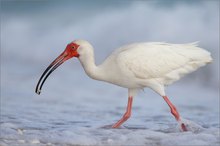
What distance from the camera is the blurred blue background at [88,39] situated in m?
13.6

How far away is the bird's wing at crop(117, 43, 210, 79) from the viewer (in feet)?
30.0

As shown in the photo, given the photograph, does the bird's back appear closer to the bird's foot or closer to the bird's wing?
the bird's wing

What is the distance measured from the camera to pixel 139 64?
9172 mm

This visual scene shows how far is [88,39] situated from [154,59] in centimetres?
972

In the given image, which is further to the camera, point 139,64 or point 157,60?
point 157,60

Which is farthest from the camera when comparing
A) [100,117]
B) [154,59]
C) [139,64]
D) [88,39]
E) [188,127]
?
[88,39]

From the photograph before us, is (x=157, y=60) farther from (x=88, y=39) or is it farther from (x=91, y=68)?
(x=88, y=39)

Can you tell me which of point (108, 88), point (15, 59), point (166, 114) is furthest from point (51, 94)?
point (15, 59)

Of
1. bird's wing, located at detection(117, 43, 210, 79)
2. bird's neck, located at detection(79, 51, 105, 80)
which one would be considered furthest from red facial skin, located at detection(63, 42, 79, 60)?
bird's wing, located at detection(117, 43, 210, 79)

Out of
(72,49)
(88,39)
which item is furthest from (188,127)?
(88,39)

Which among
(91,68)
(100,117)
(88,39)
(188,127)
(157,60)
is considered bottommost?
(188,127)

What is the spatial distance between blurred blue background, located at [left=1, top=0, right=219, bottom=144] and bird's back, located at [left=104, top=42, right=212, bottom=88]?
8.19 feet

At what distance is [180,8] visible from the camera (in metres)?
19.6

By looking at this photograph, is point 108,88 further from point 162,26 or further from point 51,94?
point 162,26
